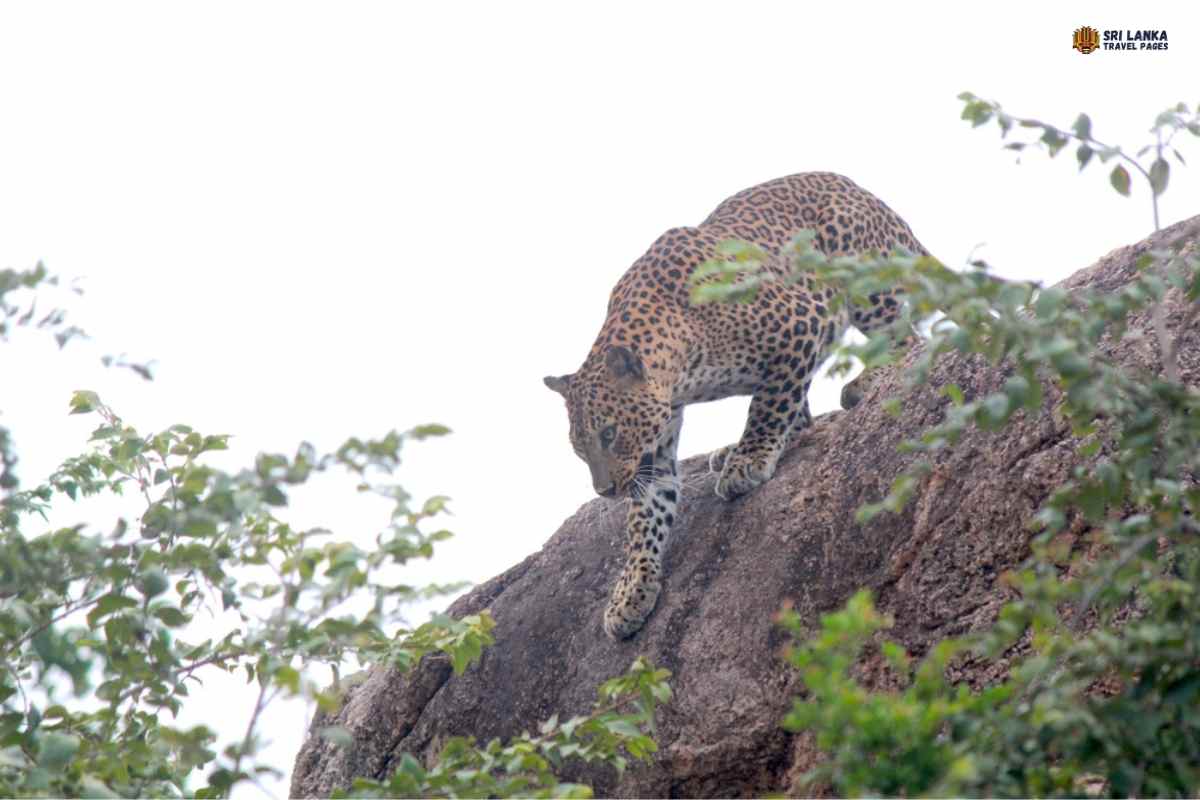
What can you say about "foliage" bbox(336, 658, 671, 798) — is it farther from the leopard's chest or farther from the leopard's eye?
the leopard's chest

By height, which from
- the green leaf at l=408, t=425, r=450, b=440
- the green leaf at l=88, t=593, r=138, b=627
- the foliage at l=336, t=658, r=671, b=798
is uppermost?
the green leaf at l=408, t=425, r=450, b=440

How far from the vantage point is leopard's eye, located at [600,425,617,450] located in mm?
8984

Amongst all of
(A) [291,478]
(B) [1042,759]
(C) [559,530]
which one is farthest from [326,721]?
→ (B) [1042,759]

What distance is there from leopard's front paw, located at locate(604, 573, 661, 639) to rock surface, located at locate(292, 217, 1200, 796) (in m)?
0.08

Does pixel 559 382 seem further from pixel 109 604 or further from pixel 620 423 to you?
pixel 109 604

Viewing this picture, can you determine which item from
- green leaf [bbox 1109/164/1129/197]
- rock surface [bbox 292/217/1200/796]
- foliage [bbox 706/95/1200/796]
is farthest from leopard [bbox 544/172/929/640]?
foliage [bbox 706/95/1200/796]

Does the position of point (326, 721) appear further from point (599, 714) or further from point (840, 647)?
point (840, 647)

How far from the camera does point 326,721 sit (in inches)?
378

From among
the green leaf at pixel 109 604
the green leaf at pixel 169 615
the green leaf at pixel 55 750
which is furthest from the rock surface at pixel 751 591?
the green leaf at pixel 55 750

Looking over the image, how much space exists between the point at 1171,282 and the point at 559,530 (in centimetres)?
618

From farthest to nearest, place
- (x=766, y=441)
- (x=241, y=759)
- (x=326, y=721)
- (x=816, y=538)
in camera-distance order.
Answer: (x=326, y=721), (x=766, y=441), (x=816, y=538), (x=241, y=759)

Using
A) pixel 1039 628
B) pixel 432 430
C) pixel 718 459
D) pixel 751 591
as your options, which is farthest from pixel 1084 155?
pixel 718 459

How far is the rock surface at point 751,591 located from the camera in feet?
23.7

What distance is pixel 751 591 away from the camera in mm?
8227
